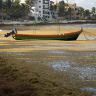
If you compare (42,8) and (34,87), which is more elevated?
(42,8)

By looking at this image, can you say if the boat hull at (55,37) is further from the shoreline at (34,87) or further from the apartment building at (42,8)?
the apartment building at (42,8)

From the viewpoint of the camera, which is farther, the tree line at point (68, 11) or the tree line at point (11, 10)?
the tree line at point (68, 11)

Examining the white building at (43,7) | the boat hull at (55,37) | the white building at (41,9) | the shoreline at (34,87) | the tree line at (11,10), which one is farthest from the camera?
the white building at (43,7)

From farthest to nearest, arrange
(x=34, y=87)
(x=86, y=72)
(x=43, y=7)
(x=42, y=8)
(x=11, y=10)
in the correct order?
(x=43, y=7) → (x=42, y=8) → (x=11, y=10) → (x=86, y=72) → (x=34, y=87)

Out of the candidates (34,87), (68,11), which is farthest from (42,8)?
(34,87)

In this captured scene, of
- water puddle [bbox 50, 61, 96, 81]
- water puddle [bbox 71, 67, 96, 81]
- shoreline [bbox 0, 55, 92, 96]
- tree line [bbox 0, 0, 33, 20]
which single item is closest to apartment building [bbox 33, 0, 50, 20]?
tree line [bbox 0, 0, 33, 20]

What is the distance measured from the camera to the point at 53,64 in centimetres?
1531

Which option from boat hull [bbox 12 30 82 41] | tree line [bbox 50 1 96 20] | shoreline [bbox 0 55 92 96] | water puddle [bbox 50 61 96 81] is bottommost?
boat hull [bbox 12 30 82 41]

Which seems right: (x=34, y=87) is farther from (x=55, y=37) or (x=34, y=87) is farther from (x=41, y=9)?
(x=41, y=9)

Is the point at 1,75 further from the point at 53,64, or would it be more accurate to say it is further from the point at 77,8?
the point at 77,8

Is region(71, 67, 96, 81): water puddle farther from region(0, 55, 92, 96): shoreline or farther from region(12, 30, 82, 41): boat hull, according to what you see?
region(12, 30, 82, 41): boat hull

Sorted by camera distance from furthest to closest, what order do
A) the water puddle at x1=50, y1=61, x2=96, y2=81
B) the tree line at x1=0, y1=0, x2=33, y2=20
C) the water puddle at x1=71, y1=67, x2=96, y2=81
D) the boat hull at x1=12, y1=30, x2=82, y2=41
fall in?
the tree line at x1=0, y1=0, x2=33, y2=20
the boat hull at x1=12, y1=30, x2=82, y2=41
the water puddle at x1=50, y1=61, x2=96, y2=81
the water puddle at x1=71, y1=67, x2=96, y2=81

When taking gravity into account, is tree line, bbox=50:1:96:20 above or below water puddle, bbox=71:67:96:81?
above

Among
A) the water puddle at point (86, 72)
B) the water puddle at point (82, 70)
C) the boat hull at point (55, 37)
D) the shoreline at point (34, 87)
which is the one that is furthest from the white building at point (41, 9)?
the shoreline at point (34, 87)
